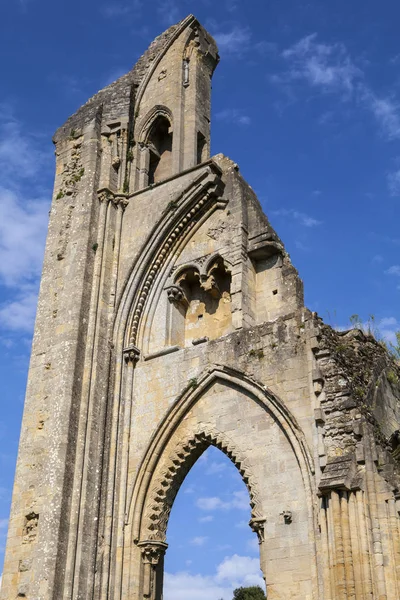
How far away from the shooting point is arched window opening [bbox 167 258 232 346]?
13.2 meters

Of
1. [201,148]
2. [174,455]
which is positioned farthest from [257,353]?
[201,148]

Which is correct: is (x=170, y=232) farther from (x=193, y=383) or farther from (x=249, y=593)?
(x=249, y=593)

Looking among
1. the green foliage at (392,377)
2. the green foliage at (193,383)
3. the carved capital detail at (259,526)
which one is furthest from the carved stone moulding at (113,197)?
the carved capital detail at (259,526)

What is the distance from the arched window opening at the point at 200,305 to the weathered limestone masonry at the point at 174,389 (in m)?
0.03

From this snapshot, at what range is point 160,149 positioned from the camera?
15750 mm

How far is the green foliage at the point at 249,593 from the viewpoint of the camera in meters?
27.9

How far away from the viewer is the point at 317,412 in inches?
422

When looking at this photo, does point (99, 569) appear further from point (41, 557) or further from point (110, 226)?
point (110, 226)

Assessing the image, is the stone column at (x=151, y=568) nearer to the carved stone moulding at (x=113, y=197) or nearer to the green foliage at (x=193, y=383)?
the green foliage at (x=193, y=383)

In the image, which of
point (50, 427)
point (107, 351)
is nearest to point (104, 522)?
point (50, 427)

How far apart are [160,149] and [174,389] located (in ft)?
17.3

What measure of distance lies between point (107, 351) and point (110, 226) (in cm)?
230

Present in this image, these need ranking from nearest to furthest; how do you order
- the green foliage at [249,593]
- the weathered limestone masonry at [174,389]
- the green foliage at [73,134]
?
the weathered limestone masonry at [174,389]
the green foliage at [73,134]
the green foliage at [249,593]

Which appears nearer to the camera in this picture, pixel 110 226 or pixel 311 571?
pixel 311 571
